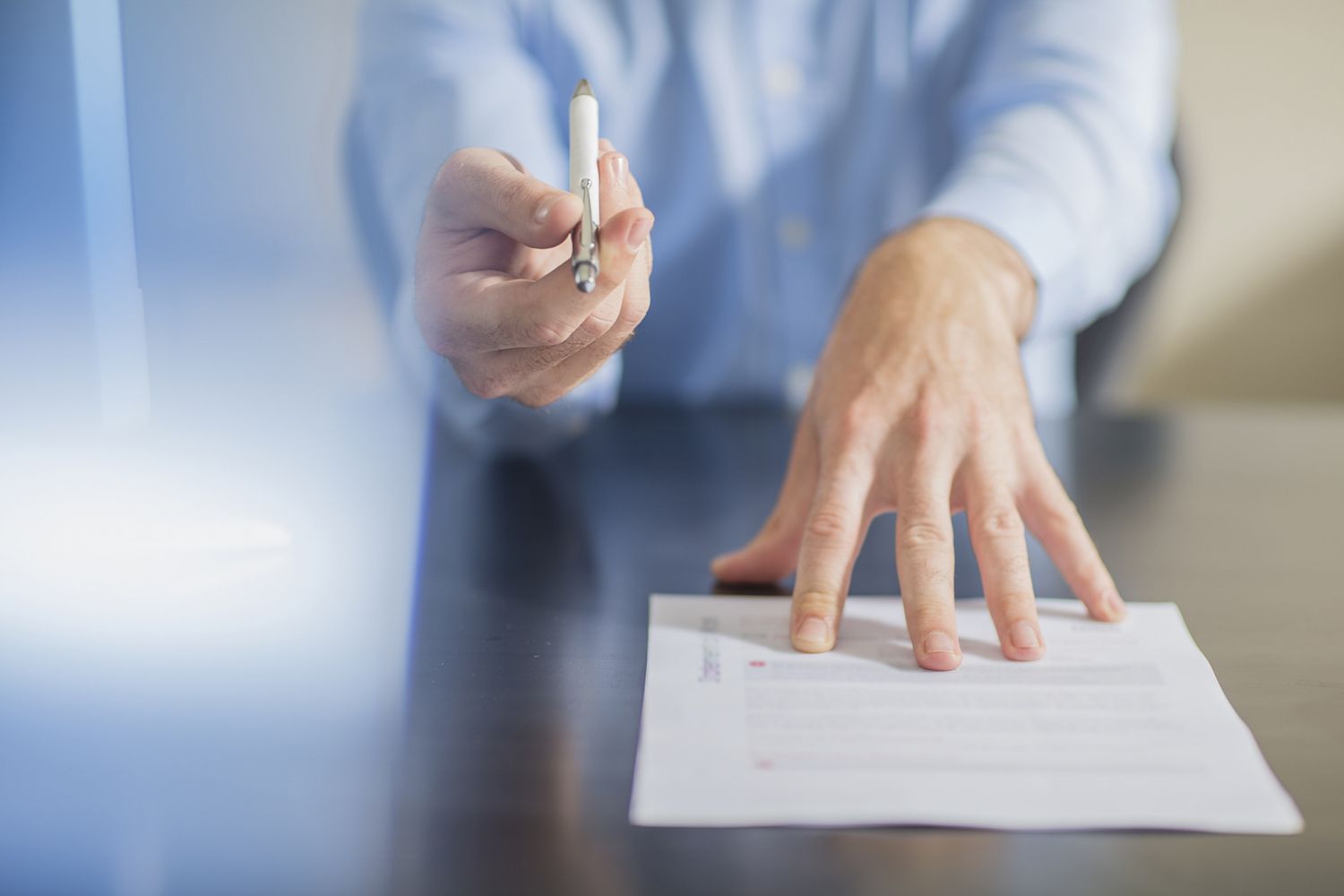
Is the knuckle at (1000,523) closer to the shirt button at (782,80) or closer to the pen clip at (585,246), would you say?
the pen clip at (585,246)

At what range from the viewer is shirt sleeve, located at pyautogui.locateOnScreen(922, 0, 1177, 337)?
0.72m

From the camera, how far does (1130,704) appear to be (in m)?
0.39

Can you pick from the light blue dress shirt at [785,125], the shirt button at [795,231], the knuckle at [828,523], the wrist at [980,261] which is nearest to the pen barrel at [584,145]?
the knuckle at [828,523]

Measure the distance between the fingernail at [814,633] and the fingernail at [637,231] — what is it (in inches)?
6.7

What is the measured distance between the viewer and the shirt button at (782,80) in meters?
0.89

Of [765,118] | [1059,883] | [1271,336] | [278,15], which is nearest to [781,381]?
[765,118]

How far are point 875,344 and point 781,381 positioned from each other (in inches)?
15.4

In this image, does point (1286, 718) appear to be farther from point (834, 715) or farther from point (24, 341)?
point (24, 341)

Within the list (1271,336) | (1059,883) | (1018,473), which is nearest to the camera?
(1059,883)

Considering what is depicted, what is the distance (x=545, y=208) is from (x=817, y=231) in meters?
0.59

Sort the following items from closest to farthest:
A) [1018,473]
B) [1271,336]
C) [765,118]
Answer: [1018,473], [765,118], [1271,336]

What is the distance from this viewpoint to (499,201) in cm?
40

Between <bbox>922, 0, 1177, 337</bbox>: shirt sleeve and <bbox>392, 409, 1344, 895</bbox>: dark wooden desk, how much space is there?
0.14 m

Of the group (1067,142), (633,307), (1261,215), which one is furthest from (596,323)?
(1261,215)
